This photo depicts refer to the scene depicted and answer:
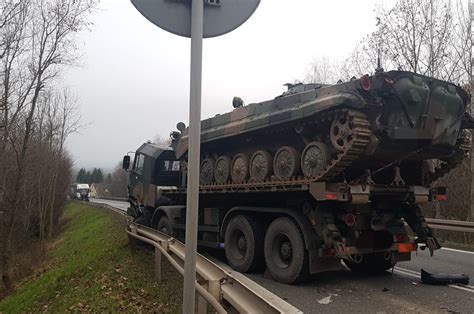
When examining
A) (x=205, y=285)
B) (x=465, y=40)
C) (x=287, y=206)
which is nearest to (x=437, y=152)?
(x=287, y=206)

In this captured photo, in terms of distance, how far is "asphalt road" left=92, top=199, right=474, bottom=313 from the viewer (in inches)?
237

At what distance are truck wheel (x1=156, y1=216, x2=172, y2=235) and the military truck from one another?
199 centimetres

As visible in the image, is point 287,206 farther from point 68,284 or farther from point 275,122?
point 68,284

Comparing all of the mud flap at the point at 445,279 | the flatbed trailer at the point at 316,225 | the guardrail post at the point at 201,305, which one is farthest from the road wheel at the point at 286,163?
the guardrail post at the point at 201,305

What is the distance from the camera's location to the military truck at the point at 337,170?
22.1 ft

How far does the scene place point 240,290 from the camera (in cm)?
425

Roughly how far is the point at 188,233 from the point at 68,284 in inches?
330

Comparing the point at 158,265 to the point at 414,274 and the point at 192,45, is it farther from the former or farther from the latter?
the point at 192,45

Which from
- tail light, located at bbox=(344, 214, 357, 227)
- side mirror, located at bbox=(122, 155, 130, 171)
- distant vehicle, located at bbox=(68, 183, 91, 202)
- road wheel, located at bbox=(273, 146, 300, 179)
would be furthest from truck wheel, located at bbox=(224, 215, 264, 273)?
distant vehicle, located at bbox=(68, 183, 91, 202)

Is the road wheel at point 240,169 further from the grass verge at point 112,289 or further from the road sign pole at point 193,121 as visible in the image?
the road sign pole at point 193,121

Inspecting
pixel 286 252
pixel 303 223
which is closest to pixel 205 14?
pixel 303 223

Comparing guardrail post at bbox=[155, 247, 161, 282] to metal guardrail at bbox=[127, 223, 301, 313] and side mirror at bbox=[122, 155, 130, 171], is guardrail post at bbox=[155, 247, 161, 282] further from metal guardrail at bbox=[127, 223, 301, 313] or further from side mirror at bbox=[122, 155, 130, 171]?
side mirror at bbox=[122, 155, 130, 171]

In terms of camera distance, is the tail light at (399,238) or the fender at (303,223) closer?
the fender at (303,223)

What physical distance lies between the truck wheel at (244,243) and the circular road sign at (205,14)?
579cm
